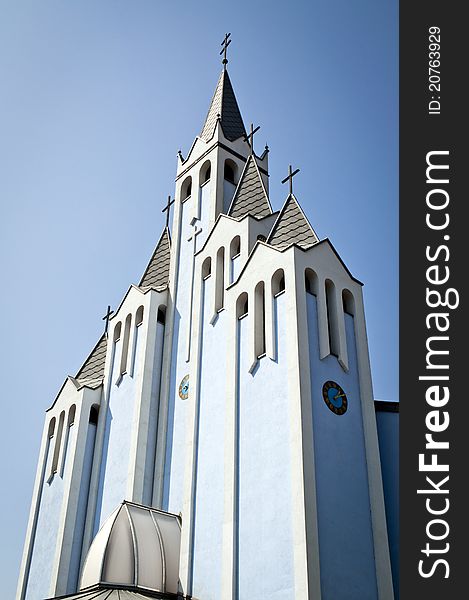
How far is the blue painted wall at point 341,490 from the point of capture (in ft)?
48.1

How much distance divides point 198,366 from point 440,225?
11149 millimetres

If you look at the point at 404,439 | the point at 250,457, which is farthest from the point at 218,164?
the point at 404,439

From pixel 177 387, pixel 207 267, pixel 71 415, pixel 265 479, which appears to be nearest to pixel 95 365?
pixel 71 415

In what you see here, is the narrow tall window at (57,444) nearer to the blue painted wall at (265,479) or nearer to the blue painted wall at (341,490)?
the blue painted wall at (265,479)

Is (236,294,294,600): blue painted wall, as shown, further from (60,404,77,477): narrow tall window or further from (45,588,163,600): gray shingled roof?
(60,404,77,477): narrow tall window

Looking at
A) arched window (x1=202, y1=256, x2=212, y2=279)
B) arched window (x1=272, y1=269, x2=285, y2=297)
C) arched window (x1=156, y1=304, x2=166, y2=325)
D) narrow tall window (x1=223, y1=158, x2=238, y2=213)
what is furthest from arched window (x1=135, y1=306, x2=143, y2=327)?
arched window (x1=272, y1=269, x2=285, y2=297)

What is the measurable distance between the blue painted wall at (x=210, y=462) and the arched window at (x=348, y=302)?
3.40 metres

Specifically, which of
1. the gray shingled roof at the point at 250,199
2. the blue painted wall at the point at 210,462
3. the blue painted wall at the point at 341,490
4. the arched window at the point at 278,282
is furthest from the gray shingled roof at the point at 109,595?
the gray shingled roof at the point at 250,199

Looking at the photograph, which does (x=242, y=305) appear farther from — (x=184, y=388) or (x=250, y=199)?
(x=250, y=199)

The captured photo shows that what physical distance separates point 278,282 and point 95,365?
34.2 feet

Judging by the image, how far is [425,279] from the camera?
33.2 feet

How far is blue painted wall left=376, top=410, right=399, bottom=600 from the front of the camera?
16.1 metres

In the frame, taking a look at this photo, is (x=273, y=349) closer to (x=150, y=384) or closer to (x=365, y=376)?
(x=365, y=376)

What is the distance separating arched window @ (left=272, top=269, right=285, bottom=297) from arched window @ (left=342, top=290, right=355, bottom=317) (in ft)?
5.78
